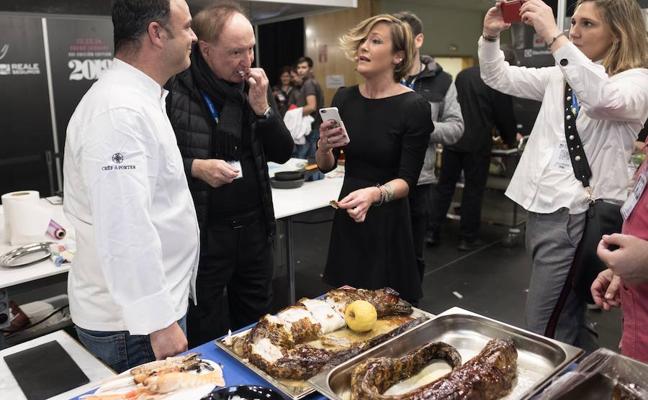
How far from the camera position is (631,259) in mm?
1146

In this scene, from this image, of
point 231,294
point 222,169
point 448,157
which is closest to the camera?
point 222,169

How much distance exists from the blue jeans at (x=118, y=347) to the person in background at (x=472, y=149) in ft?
11.2

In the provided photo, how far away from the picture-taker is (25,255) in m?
1.92

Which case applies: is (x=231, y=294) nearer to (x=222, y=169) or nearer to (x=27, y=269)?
(x=222, y=169)

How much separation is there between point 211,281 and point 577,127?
4.34 feet

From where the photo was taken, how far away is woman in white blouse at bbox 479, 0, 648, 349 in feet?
5.34

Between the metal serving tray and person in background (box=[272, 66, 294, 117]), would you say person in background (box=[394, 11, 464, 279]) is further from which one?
person in background (box=[272, 66, 294, 117])

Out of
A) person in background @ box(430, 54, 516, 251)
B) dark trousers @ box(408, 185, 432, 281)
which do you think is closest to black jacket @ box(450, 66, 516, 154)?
person in background @ box(430, 54, 516, 251)

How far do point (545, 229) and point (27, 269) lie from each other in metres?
1.82

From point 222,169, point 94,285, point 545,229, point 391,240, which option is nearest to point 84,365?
point 94,285

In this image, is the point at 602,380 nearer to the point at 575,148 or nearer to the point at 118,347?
the point at 575,148

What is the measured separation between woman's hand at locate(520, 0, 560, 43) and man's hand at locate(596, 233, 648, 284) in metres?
0.79

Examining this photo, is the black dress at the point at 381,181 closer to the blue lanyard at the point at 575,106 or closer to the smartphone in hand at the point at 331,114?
the smartphone in hand at the point at 331,114

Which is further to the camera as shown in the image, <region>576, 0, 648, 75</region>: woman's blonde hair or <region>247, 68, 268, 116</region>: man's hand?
<region>247, 68, 268, 116</region>: man's hand
